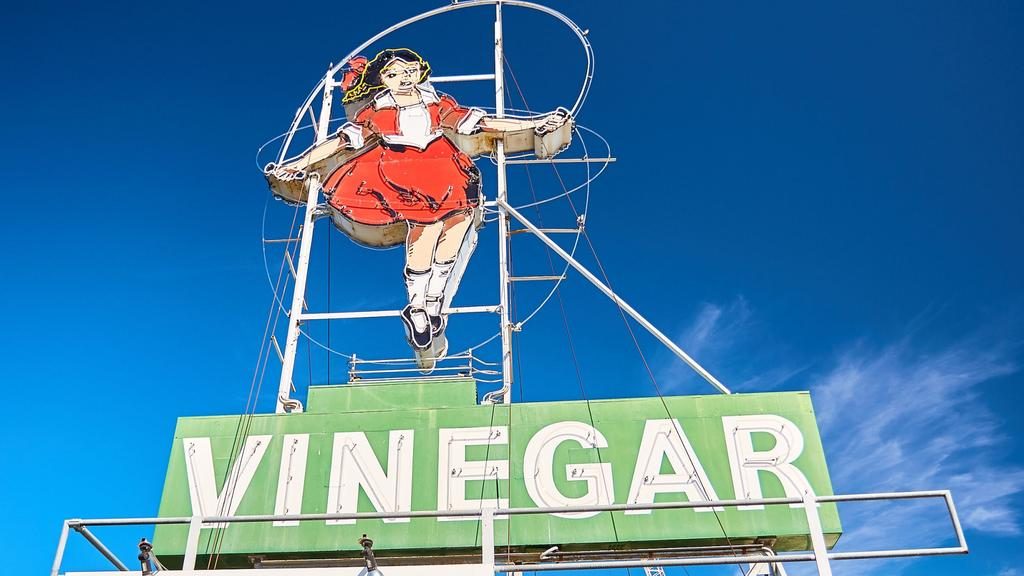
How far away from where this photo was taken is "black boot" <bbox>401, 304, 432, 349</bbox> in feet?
42.9

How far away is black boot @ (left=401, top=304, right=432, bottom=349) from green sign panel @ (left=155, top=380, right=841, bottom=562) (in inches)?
82.6

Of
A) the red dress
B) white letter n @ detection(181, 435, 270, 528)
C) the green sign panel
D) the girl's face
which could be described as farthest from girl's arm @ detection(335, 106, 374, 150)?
white letter n @ detection(181, 435, 270, 528)

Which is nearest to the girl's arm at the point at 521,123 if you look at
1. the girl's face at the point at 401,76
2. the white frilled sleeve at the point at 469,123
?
the white frilled sleeve at the point at 469,123

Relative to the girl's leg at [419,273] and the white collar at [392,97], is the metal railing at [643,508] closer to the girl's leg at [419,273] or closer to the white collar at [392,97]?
the girl's leg at [419,273]

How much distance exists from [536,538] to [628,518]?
114 cm

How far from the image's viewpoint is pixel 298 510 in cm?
1024

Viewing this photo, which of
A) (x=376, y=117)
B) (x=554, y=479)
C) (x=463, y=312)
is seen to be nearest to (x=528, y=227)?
(x=463, y=312)

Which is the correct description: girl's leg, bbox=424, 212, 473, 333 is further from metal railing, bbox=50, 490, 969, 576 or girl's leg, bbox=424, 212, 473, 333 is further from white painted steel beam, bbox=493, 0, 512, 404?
metal railing, bbox=50, 490, 969, 576

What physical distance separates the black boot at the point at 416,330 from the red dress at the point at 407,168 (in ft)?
6.59

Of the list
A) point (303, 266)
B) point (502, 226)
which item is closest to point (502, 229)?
point (502, 226)

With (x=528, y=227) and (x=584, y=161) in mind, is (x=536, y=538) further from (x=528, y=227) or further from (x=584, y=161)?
(x=584, y=161)

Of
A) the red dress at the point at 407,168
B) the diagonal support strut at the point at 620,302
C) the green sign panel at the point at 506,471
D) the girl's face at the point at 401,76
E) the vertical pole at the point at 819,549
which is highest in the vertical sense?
the girl's face at the point at 401,76

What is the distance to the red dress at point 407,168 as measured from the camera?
1473 centimetres

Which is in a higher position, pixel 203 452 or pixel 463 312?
pixel 463 312
